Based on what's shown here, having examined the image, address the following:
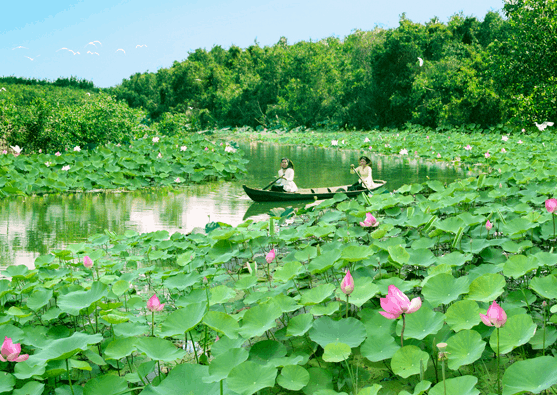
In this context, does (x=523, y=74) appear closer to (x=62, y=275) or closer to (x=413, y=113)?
(x=413, y=113)

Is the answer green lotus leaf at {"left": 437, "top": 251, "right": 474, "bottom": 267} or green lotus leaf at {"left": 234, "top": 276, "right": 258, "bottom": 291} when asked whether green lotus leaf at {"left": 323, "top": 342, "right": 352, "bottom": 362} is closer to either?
green lotus leaf at {"left": 234, "top": 276, "right": 258, "bottom": 291}

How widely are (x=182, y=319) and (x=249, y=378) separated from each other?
491 mm

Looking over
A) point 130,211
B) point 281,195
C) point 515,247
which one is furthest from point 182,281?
point 281,195

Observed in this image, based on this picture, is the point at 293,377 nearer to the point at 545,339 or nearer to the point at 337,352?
the point at 337,352

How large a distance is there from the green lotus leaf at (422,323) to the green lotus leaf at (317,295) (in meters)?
0.37

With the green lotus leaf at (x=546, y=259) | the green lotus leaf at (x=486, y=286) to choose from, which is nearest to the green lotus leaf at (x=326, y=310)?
the green lotus leaf at (x=486, y=286)

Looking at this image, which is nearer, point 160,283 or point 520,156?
point 160,283

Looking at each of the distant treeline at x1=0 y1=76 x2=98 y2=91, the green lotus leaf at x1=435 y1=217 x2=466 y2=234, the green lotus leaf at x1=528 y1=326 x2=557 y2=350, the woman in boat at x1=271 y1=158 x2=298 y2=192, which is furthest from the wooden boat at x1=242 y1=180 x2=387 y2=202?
A: the distant treeline at x1=0 y1=76 x2=98 y2=91

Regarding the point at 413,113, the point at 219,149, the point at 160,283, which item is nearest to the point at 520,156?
the point at 219,149

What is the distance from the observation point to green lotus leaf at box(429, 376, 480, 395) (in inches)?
52.3

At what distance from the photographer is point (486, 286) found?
1.89 meters

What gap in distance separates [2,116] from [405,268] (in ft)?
35.1

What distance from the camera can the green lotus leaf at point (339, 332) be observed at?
5.67 ft

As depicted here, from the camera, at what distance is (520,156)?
865 centimetres
